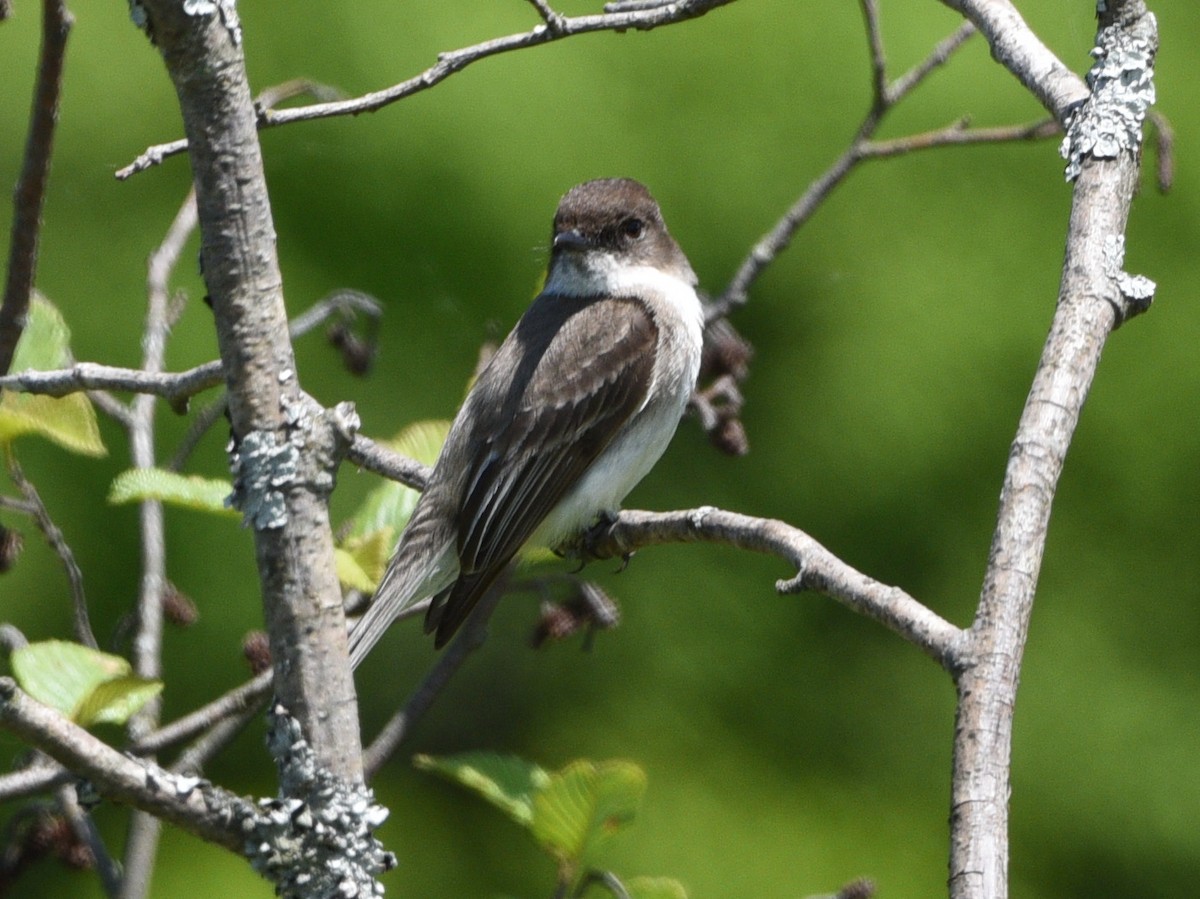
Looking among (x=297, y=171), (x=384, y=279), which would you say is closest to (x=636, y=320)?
(x=384, y=279)

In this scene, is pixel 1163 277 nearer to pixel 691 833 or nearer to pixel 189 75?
pixel 691 833

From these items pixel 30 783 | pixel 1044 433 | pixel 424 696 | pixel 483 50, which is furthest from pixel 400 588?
pixel 1044 433

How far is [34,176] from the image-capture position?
2059mm

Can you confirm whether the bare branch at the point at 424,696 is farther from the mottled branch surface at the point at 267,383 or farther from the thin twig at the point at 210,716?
the mottled branch surface at the point at 267,383

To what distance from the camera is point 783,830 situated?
142 inches

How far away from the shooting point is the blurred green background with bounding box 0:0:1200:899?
142 inches

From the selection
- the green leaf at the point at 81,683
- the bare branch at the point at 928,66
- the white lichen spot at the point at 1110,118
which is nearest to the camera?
the white lichen spot at the point at 1110,118

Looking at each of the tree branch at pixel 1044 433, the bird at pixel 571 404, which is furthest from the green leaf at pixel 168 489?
the tree branch at pixel 1044 433

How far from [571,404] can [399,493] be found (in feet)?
2.08

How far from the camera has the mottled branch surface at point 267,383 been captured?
1483 millimetres

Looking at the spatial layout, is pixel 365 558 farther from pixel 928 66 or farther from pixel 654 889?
pixel 928 66

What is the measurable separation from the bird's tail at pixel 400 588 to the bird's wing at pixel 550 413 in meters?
0.06

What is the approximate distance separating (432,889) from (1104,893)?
166 cm

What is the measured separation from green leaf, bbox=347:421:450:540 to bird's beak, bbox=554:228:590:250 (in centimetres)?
70
